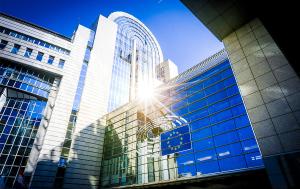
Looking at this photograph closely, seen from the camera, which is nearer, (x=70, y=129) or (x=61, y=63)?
(x=70, y=129)

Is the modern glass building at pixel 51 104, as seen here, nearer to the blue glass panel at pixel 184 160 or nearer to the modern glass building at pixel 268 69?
the blue glass panel at pixel 184 160

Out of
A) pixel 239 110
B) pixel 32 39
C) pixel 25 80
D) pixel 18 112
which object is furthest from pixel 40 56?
pixel 239 110

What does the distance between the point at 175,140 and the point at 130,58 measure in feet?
142

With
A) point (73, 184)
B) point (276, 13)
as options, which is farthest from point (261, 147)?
point (73, 184)

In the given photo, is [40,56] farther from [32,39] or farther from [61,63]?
[32,39]

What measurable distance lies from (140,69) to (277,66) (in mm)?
56467

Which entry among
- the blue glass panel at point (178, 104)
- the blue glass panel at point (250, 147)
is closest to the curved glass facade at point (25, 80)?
the blue glass panel at point (178, 104)

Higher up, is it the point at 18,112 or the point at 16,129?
the point at 18,112

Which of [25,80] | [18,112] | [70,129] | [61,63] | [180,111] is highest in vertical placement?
[61,63]

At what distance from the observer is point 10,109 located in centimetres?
2794

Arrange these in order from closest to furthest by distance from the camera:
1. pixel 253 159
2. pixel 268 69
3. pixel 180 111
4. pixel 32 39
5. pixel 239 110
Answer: pixel 268 69
pixel 180 111
pixel 253 159
pixel 32 39
pixel 239 110

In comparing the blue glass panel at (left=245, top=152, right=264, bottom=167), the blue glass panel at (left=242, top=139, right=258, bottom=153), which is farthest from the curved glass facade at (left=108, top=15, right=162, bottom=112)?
the blue glass panel at (left=245, top=152, right=264, bottom=167)

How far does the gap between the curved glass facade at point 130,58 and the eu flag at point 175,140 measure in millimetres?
22603

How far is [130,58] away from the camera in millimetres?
59875
